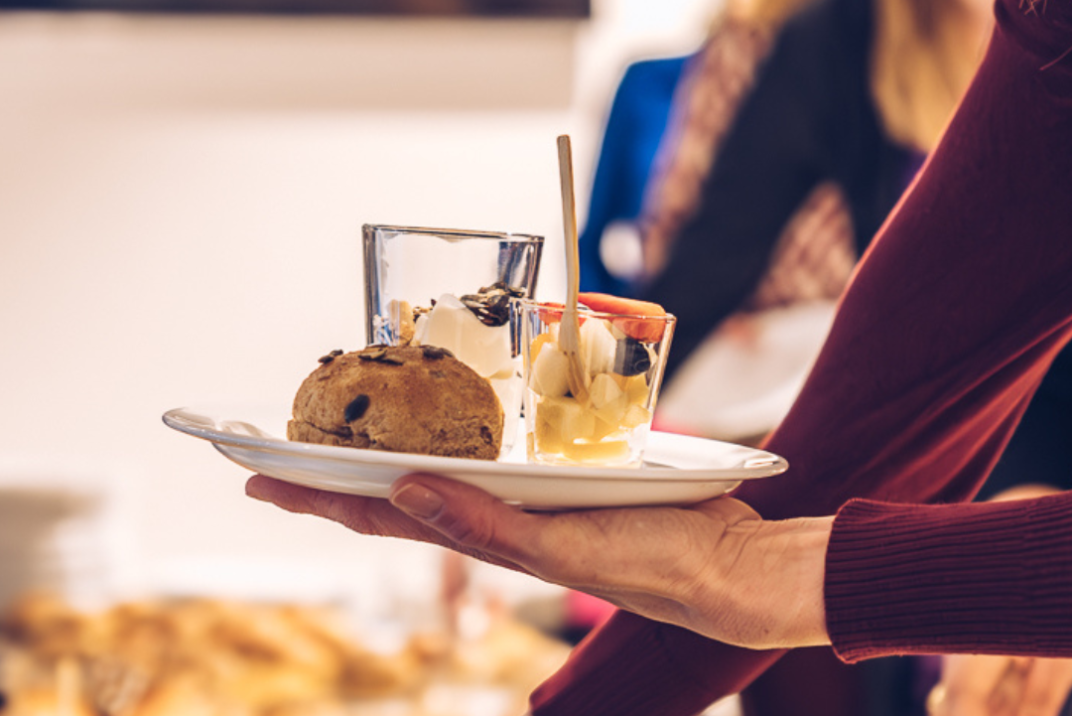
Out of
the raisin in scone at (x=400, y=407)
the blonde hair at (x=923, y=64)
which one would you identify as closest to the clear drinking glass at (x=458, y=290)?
the raisin in scone at (x=400, y=407)

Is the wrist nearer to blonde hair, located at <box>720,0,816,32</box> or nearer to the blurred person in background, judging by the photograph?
the blurred person in background

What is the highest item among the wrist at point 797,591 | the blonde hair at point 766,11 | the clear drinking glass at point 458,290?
the blonde hair at point 766,11

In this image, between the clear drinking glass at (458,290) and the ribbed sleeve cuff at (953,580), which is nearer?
the ribbed sleeve cuff at (953,580)

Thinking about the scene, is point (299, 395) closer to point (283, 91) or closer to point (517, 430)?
point (517, 430)

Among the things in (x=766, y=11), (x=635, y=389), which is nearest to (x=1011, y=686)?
(x=635, y=389)

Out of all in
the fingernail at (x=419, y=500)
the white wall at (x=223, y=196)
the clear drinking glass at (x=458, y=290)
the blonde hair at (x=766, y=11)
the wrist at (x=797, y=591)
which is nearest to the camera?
the fingernail at (x=419, y=500)

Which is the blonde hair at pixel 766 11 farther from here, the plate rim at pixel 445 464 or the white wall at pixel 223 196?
the plate rim at pixel 445 464

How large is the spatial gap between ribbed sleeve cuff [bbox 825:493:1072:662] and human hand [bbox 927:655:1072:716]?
12.7 inches

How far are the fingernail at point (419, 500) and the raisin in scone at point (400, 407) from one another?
0.14m

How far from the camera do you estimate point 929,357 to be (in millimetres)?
820

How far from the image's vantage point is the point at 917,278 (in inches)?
32.2

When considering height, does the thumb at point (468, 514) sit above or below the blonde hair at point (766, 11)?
below

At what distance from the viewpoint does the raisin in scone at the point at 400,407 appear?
0.71 metres

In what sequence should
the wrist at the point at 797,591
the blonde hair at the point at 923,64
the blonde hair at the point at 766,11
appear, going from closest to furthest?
the wrist at the point at 797,591 < the blonde hair at the point at 923,64 < the blonde hair at the point at 766,11
